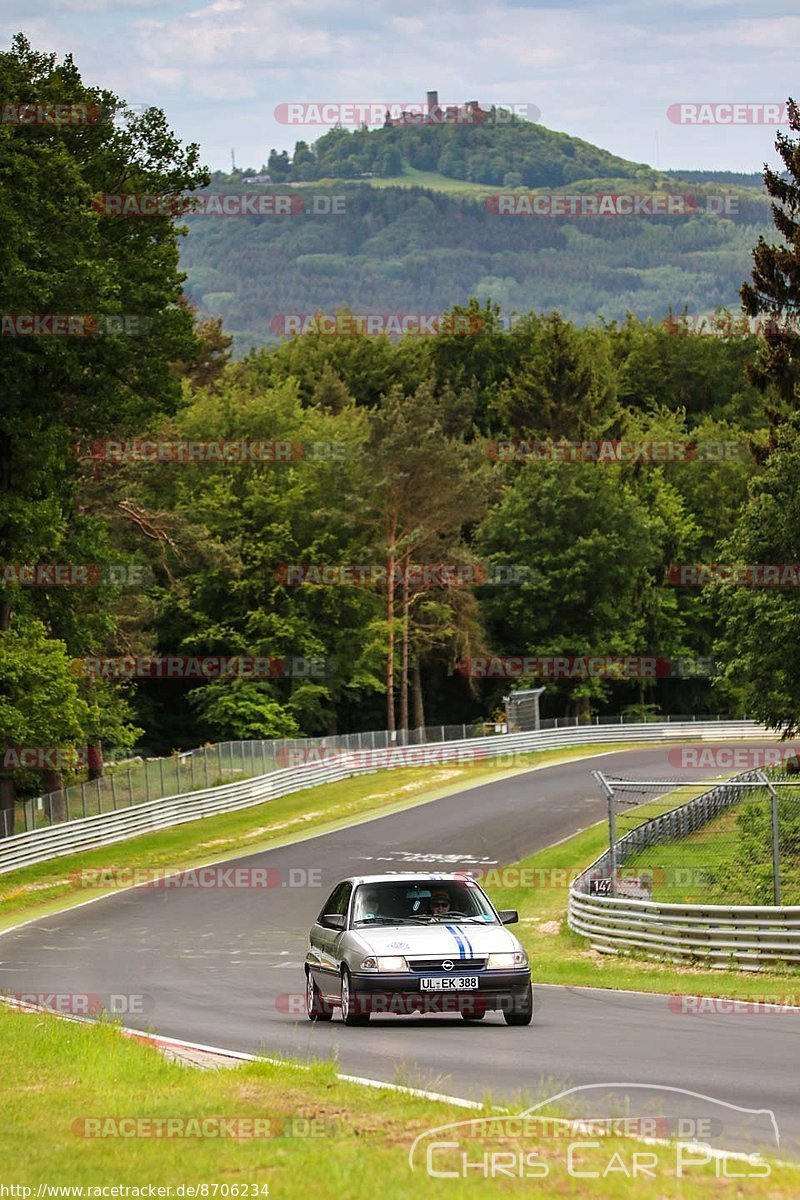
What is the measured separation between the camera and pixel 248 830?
49.1 metres

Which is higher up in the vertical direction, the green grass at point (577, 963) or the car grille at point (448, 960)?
the car grille at point (448, 960)

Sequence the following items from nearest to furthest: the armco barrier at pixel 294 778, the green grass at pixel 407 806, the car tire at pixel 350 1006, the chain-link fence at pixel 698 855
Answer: the car tire at pixel 350 1006 < the green grass at pixel 407 806 < the chain-link fence at pixel 698 855 < the armco barrier at pixel 294 778

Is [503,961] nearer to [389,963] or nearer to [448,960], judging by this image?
[448,960]

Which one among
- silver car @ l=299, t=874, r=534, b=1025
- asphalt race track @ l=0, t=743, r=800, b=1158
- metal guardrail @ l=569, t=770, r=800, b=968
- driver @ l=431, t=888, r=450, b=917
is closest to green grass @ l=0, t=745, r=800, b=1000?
metal guardrail @ l=569, t=770, r=800, b=968

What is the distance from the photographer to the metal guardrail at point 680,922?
20.2 m

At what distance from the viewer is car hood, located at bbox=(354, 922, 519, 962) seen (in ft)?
49.9

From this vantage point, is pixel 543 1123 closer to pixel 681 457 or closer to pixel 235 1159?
pixel 235 1159

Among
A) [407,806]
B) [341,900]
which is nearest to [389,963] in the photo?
[341,900]

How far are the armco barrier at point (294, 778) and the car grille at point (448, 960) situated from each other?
1094 inches

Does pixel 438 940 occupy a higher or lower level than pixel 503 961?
higher

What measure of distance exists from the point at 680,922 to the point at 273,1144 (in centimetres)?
1477

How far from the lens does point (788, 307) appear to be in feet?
147

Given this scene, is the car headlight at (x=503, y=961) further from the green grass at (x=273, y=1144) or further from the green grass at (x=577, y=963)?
the green grass at (x=273, y=1144)

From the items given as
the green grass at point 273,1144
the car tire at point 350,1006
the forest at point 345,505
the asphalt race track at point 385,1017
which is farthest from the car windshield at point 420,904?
the forest at point 345,505
